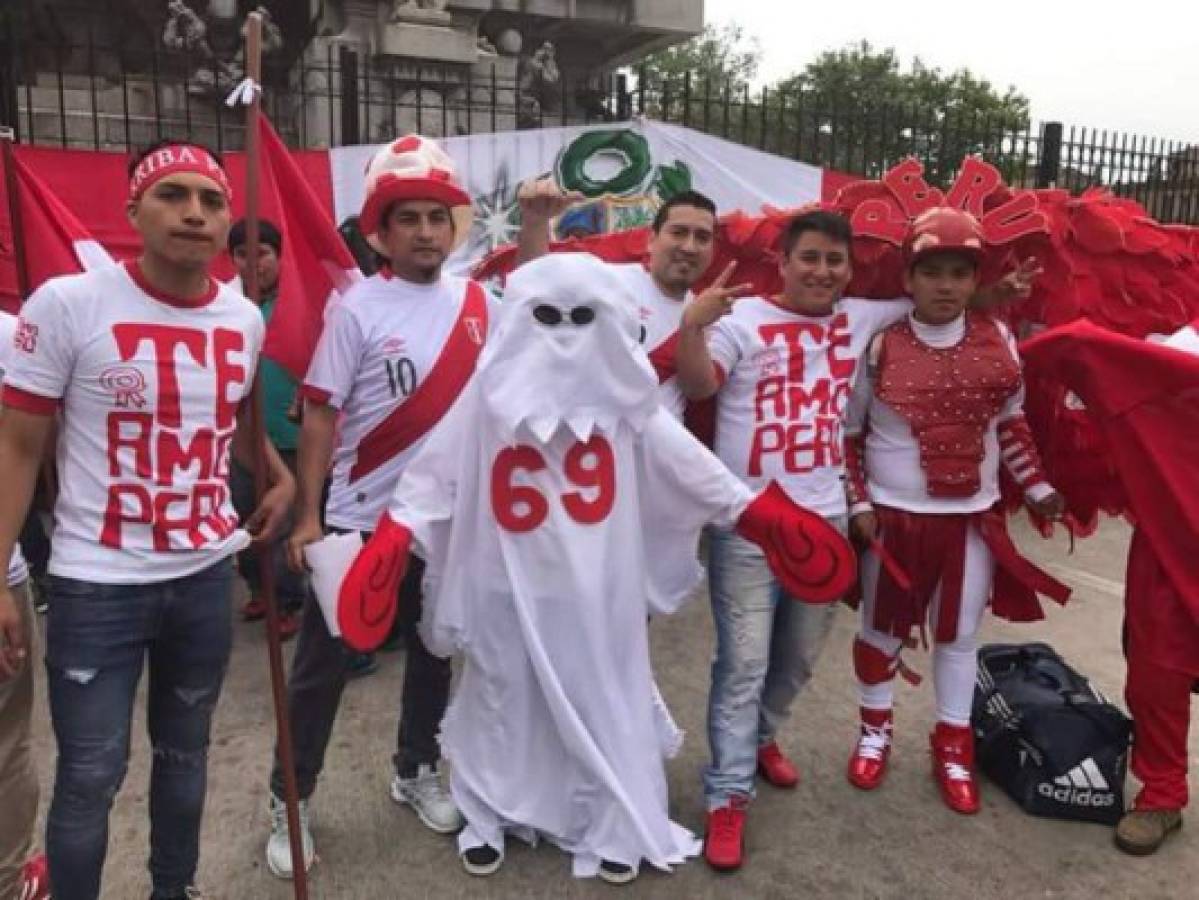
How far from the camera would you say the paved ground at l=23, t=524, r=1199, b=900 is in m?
2.51

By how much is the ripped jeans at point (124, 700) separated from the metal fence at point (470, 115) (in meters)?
5.19

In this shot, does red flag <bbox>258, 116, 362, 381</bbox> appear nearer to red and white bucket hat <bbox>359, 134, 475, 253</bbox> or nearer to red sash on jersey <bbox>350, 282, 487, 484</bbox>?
red and white bucket hat <bbox>359, 134, 475, 253</bbox>

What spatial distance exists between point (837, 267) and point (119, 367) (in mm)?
1808

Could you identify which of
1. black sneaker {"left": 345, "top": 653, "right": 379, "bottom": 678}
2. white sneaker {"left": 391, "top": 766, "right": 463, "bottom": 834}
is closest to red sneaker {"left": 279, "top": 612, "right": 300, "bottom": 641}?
black sneaker {"left": 345, "top": 653, "right": 379, "bottom": 678}

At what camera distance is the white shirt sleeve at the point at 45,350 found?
181cm

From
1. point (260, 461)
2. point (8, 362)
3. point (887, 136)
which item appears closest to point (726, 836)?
point (260, 461)

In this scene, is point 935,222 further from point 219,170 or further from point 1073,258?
point 219,170

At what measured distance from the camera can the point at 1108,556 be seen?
5551mm

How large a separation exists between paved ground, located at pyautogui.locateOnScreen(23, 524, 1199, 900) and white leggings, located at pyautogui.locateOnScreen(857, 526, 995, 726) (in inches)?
11.5

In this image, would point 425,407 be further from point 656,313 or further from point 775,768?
point 775,768

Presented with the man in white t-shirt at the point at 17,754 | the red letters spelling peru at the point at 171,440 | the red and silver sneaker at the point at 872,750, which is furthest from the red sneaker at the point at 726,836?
the man in white t-shirt at the point at 17,754

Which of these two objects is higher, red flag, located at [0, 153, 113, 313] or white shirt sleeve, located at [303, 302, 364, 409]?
red flag, located at [0, 153, 113, 313]

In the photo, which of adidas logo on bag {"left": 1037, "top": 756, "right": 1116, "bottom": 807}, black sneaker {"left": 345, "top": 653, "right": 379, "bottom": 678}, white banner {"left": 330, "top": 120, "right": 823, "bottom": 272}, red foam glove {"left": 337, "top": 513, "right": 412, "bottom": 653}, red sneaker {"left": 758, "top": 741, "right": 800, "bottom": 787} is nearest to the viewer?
red foam glove {"left": 337, "top": 513, "right": 412, "bottom": 653}

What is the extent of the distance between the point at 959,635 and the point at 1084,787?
0.54 m
